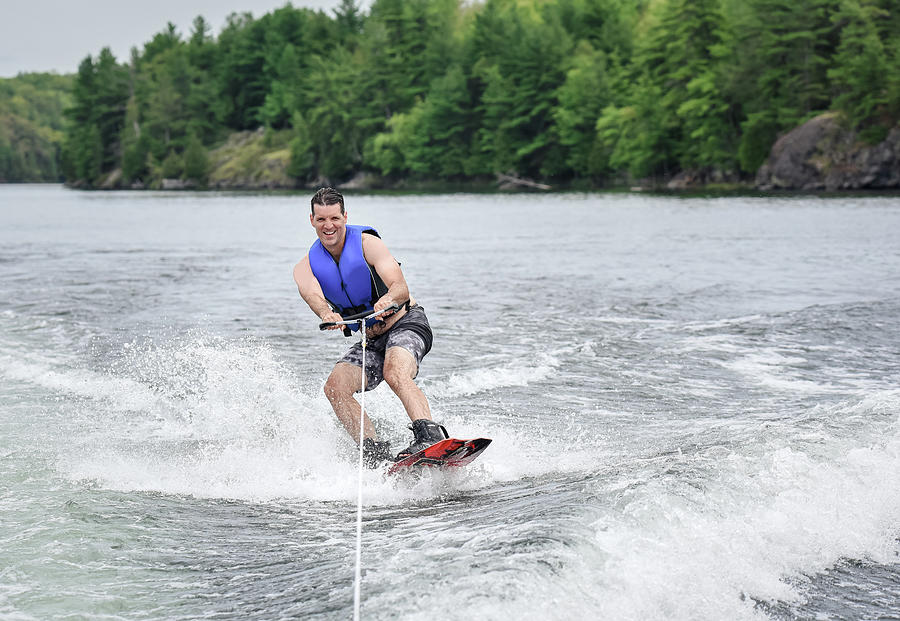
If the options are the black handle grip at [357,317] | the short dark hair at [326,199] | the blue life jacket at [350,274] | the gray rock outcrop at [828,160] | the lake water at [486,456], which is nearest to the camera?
the lake water at [486,456]

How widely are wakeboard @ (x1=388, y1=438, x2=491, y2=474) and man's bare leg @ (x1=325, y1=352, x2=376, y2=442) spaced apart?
777 millimetres

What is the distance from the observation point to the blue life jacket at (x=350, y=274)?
6.05 m

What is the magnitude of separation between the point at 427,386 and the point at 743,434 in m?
2.96

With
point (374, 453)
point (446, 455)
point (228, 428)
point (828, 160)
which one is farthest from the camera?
point (828, 160)

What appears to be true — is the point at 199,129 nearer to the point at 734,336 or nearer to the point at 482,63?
the point at 482,63

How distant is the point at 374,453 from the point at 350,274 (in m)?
1.14

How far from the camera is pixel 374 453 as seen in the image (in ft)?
19.8

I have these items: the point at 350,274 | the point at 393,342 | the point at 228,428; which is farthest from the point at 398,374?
the point at 228,428

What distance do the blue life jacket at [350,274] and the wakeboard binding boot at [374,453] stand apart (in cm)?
77

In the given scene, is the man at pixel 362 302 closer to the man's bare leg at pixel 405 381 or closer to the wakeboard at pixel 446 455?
the man's bare leg at pixel 405 381

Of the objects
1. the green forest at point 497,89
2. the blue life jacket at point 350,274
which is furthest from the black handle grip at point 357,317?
the green forest at point 497,89

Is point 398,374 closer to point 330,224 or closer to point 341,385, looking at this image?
point 341,385

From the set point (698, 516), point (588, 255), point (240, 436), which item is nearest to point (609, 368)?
point (240, 436)

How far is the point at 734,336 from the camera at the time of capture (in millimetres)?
10289
